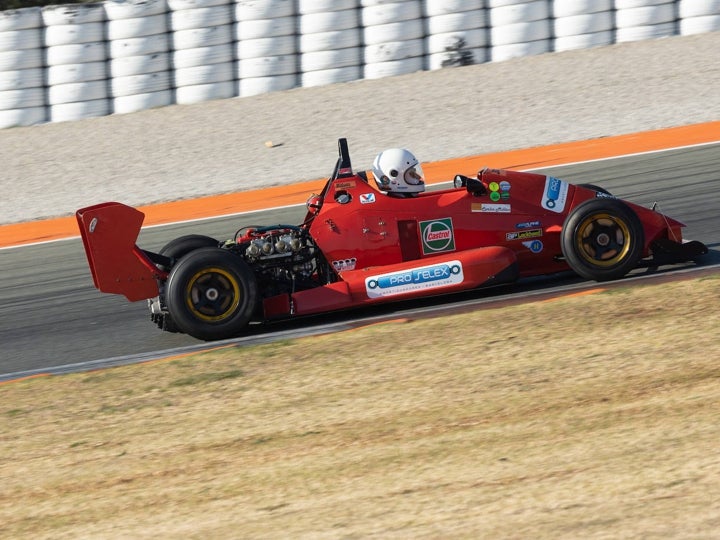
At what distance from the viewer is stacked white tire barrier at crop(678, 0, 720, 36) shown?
1784 cm

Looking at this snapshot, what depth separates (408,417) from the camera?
6.19 meters

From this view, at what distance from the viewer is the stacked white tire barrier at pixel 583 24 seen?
1758 cm

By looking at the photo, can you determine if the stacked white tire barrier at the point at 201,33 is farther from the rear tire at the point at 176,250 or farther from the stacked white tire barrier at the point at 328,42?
the rear tire at the point at 176,250

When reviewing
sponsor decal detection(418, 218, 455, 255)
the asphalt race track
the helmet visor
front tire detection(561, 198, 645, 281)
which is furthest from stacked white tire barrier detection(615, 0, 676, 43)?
sponsor decal detection(418, 218, 455, 255)

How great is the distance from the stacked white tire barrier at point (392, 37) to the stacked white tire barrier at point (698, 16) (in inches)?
168

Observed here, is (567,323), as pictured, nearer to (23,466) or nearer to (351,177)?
(351,177)

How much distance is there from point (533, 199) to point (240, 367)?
279 cm

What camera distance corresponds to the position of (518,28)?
17.7 m

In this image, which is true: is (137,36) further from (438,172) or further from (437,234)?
(437,234)

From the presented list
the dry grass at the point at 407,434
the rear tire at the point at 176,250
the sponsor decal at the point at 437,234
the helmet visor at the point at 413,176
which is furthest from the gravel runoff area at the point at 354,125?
the dry grass at the point at 407,434

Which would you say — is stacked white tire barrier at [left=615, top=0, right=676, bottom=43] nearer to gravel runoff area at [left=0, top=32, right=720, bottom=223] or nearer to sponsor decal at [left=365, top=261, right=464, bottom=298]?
gravel runoff area at [left=0, top=32, right=720, bottom=223]

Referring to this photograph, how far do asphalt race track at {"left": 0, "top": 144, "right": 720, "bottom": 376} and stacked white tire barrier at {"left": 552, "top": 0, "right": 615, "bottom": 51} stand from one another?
191 inches

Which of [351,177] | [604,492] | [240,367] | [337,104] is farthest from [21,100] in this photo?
[604,492]

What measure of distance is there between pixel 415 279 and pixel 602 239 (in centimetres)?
148
